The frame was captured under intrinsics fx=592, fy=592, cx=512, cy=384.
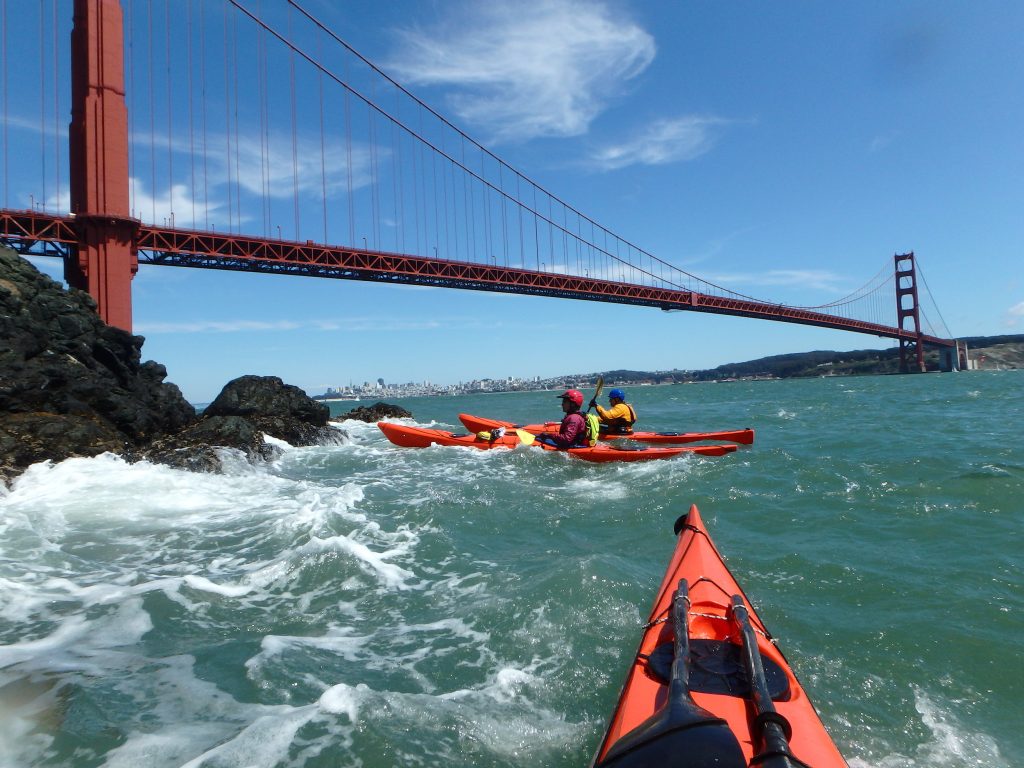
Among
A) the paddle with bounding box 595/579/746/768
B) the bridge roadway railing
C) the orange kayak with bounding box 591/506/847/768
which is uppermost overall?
the bridge roadway railing

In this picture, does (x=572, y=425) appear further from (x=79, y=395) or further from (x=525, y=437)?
(x=79, y=395)

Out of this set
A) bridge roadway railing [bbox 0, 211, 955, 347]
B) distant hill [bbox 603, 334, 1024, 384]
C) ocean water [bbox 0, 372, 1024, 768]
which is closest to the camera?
ocean water [bbox 0, 372, 1024, 768]

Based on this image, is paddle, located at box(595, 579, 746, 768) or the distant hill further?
the distant hill

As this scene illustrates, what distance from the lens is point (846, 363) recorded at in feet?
194

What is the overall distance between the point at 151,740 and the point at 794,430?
497 inches

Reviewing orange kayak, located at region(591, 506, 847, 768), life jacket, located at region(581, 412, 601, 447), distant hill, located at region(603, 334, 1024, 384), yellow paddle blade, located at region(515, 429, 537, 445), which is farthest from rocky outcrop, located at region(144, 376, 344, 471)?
distant hill, located at region(603, 334, 1024, 384)

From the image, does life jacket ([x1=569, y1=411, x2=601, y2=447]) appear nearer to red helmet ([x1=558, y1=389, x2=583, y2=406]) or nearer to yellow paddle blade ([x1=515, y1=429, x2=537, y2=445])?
red helmet ([x1=558, y1=389, x2=583, y2=406])

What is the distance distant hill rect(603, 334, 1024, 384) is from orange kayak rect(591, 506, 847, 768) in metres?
57.9

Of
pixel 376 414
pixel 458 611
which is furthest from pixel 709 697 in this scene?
pixel 376 414

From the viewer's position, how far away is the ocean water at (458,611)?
2246 millimetres

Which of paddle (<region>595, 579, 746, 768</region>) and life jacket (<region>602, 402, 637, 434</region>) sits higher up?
life jacket (<region>602, 402, 637, 434</region>)

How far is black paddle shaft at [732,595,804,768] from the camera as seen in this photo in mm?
1515

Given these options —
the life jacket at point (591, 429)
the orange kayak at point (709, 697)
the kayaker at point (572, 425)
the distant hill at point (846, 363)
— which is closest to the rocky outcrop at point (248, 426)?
the kayaker at point (572, 425)

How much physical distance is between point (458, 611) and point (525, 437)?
22.1 feet
